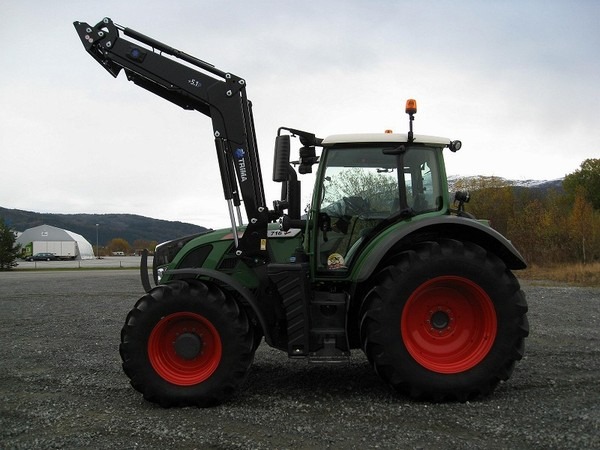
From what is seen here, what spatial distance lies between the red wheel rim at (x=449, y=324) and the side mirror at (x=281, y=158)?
5.34 ft

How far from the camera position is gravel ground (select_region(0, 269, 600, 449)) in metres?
3.84

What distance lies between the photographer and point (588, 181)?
61594mm

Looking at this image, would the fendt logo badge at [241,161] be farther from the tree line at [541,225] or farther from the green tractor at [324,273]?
the tree line at [541,225]

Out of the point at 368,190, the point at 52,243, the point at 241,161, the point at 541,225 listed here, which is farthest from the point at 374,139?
the point at 52,243

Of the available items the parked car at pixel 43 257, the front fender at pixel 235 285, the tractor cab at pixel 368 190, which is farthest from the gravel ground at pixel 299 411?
the parked car at pixel 43 257

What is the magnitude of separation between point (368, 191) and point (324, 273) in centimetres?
95

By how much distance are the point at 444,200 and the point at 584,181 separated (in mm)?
65520

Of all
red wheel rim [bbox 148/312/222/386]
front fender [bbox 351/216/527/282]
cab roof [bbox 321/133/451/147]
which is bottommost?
red wheel rim [bbox 148/312/222/386]

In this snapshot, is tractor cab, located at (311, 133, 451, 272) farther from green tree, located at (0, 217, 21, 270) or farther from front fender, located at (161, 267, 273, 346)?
green tree, located at (0, 217, 21, 270)

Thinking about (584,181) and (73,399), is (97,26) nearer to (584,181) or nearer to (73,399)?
(73,399)

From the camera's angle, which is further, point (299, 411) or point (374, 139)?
point (374, 139)

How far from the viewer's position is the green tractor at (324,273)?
4723 millimetres

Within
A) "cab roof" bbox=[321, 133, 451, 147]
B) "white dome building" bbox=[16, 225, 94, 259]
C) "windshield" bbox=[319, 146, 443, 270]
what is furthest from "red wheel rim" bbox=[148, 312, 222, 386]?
"white dome building" bbox=[16, 225, 94, 259]

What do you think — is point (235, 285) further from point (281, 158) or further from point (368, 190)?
point (368, 190)
